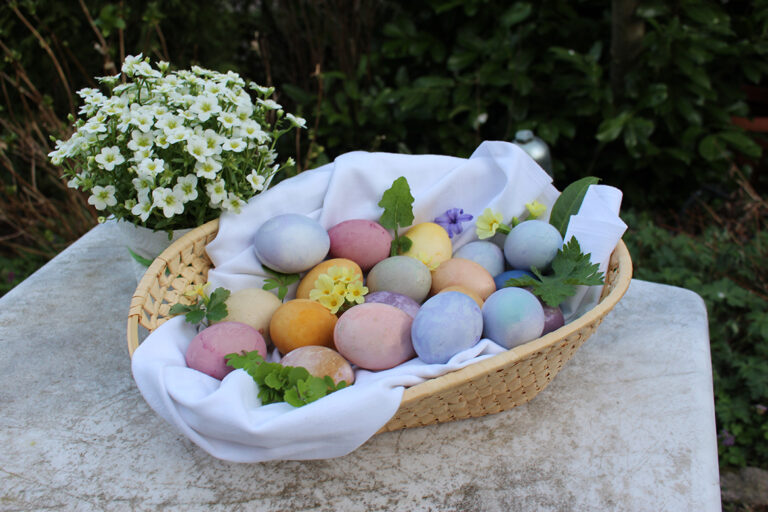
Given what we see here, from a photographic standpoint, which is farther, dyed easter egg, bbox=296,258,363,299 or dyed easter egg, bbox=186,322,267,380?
dyed easter egg, bbox=296,258,363,299

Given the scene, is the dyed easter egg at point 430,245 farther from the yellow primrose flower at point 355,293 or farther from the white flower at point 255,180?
the white flower at point 255,180

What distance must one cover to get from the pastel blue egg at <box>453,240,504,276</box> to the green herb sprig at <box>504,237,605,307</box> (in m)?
0.10

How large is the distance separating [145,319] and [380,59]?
75.0 inches

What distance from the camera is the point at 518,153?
1.26 m

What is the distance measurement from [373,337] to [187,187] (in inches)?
16.9

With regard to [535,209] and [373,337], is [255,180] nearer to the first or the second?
[373,337]

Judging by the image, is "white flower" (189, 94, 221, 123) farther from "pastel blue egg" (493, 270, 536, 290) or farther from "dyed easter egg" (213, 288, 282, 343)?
"pastel blue egg" (493, 270, 536, 290)

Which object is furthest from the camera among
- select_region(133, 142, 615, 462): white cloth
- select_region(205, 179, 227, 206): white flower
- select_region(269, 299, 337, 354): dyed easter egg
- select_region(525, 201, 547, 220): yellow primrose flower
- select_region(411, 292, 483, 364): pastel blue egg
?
select_region(525, 201, 547, 220): yellow primrose flower

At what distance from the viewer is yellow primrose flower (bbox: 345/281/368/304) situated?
102 centimetres

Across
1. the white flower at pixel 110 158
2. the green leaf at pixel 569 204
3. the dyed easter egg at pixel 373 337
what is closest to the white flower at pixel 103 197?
the white flower at pixel 110 158

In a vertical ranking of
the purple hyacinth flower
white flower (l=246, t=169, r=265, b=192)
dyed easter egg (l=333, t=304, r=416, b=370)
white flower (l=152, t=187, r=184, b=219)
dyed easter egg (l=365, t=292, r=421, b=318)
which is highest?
white flower (l=152, t=187, r=184, b=219)

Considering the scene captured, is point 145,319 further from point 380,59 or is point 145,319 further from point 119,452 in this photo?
point 380,59

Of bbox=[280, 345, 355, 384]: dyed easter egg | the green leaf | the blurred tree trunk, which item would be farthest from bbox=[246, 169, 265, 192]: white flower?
the blurred tree trunk

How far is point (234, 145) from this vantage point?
1.07m
